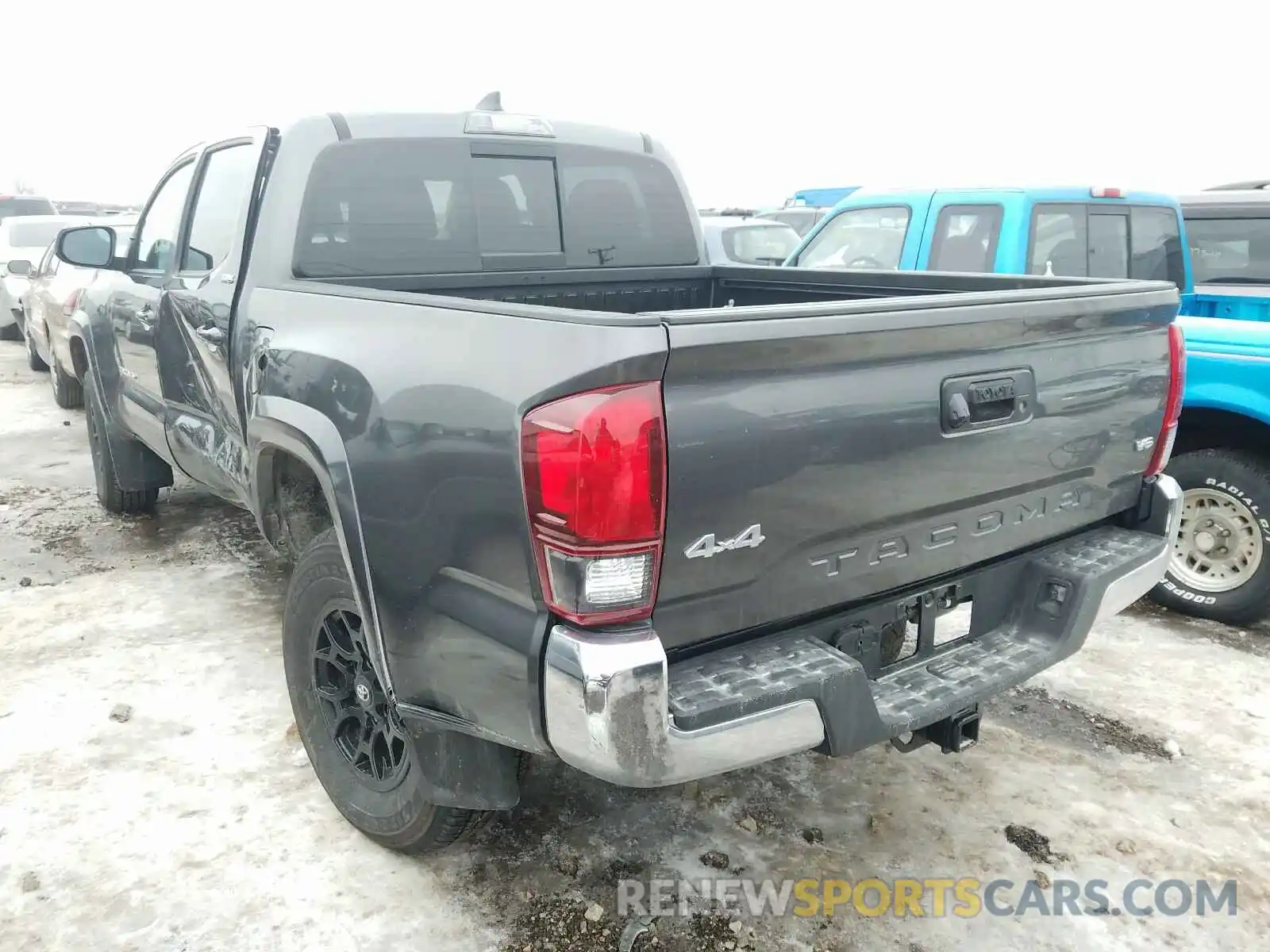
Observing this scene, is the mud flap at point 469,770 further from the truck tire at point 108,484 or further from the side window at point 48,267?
the side window at point 48,267

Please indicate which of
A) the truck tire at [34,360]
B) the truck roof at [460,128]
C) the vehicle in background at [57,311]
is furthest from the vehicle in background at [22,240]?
the truck roof at [460,128]

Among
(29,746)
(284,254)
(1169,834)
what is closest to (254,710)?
(29,746)

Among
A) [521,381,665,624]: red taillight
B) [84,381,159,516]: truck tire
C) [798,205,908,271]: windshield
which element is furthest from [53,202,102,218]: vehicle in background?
[521,381,665,624]: red taillight

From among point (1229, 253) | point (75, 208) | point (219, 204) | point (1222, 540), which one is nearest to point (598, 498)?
point (219, 204)

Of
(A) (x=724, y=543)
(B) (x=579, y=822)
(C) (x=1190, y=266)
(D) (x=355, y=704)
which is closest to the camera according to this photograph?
(A) (x=724, y=543)

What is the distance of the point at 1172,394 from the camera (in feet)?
9.38

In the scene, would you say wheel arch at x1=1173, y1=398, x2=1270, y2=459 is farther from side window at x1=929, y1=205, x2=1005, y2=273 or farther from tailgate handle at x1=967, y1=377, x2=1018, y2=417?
tailgate handle at x1=967, y1=377, x2=1018, y2=417

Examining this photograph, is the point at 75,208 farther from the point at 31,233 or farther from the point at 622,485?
the point at 622,485

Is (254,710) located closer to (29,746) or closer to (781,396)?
(29,746)

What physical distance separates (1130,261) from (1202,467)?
77.9 inches

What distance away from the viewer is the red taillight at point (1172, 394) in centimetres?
284

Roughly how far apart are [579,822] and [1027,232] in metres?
4.22

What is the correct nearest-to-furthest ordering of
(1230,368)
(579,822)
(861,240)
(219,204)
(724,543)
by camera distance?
(724,543) → (579,822) → (219,204) → (1230,368) → (861,240)

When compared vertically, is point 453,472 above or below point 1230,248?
below
